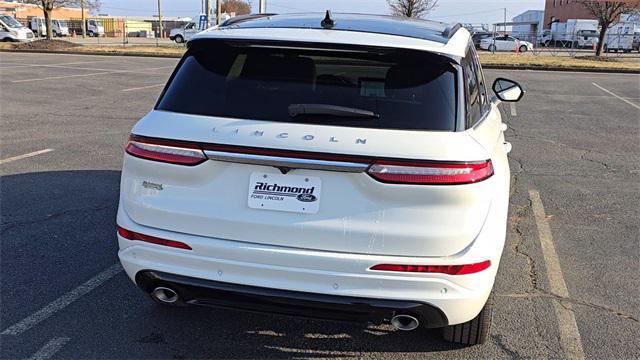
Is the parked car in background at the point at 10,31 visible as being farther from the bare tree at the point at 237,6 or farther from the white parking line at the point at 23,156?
the bare tree at the point at 237,6

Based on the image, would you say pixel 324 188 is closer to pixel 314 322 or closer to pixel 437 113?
pixel 437 113

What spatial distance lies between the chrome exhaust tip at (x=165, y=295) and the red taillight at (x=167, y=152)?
662 mm

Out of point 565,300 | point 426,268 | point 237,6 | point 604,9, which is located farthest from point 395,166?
point 237,6

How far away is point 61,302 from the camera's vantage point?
3666mm

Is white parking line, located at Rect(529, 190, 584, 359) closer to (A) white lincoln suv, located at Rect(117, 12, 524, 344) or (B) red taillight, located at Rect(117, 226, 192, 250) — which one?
(A) white lincoln suv, located at Rect(117, 12, 524, 344)

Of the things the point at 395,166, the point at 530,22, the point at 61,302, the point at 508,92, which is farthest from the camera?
the point at 530,22

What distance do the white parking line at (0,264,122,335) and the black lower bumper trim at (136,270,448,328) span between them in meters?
1.03

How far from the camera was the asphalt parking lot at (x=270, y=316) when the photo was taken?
3.24 m

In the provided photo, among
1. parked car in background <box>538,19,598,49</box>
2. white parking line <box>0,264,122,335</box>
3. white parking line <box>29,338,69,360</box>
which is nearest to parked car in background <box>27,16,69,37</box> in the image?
parked car in background <box>538,19,598,49</box>

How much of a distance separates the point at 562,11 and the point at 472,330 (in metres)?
83.4

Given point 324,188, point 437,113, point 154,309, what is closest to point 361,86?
point 437,113

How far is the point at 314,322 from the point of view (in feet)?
11.5

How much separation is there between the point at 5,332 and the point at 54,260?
1030mm

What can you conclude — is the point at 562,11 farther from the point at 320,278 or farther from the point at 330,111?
the point at 320,278
